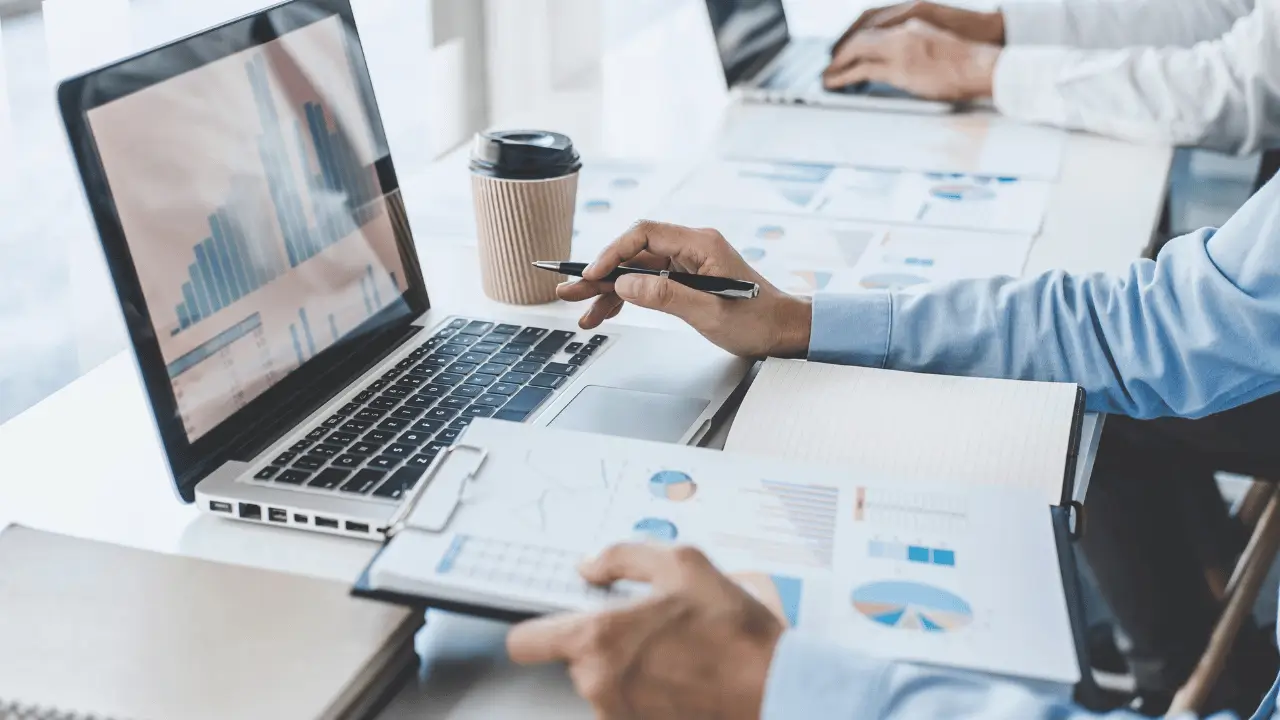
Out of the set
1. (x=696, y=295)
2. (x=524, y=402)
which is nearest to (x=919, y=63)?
(x=696, y=295)

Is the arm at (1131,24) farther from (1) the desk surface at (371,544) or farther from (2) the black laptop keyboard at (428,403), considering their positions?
(2) the black laptop keyboard at (428,403)

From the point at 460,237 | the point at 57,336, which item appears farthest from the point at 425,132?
the point at 460,237

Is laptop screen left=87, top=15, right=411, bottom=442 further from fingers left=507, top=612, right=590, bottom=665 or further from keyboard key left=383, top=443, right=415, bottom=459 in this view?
fingers left=507, top=612, right=590, bottom=665

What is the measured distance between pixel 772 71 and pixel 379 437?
1.15 m

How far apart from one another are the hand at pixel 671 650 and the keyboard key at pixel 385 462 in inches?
8.5

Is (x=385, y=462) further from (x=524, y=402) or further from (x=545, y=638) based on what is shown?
(x=545, y=638)

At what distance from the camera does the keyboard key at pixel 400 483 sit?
2.47 ft

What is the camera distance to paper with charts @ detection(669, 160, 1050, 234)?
1306 mm

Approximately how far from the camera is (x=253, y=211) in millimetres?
842

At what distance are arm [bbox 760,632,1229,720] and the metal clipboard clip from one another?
0.66 ft

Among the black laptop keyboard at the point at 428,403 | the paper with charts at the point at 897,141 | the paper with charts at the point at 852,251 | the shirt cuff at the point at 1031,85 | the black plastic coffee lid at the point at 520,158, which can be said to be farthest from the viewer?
the shirt cuff at the point at 1031,85

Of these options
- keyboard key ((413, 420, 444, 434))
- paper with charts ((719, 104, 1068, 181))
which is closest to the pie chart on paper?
keyboard key ((413, 420, 444, 434))

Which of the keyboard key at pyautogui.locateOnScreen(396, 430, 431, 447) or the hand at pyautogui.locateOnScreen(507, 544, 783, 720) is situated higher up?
the hand at pyautogui.locateOnScreen(507, 544, 783, 720)

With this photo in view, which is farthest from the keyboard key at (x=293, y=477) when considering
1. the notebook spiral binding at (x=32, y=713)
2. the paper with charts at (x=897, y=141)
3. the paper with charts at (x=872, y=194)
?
the paper with charts at (x=897, y=141)
